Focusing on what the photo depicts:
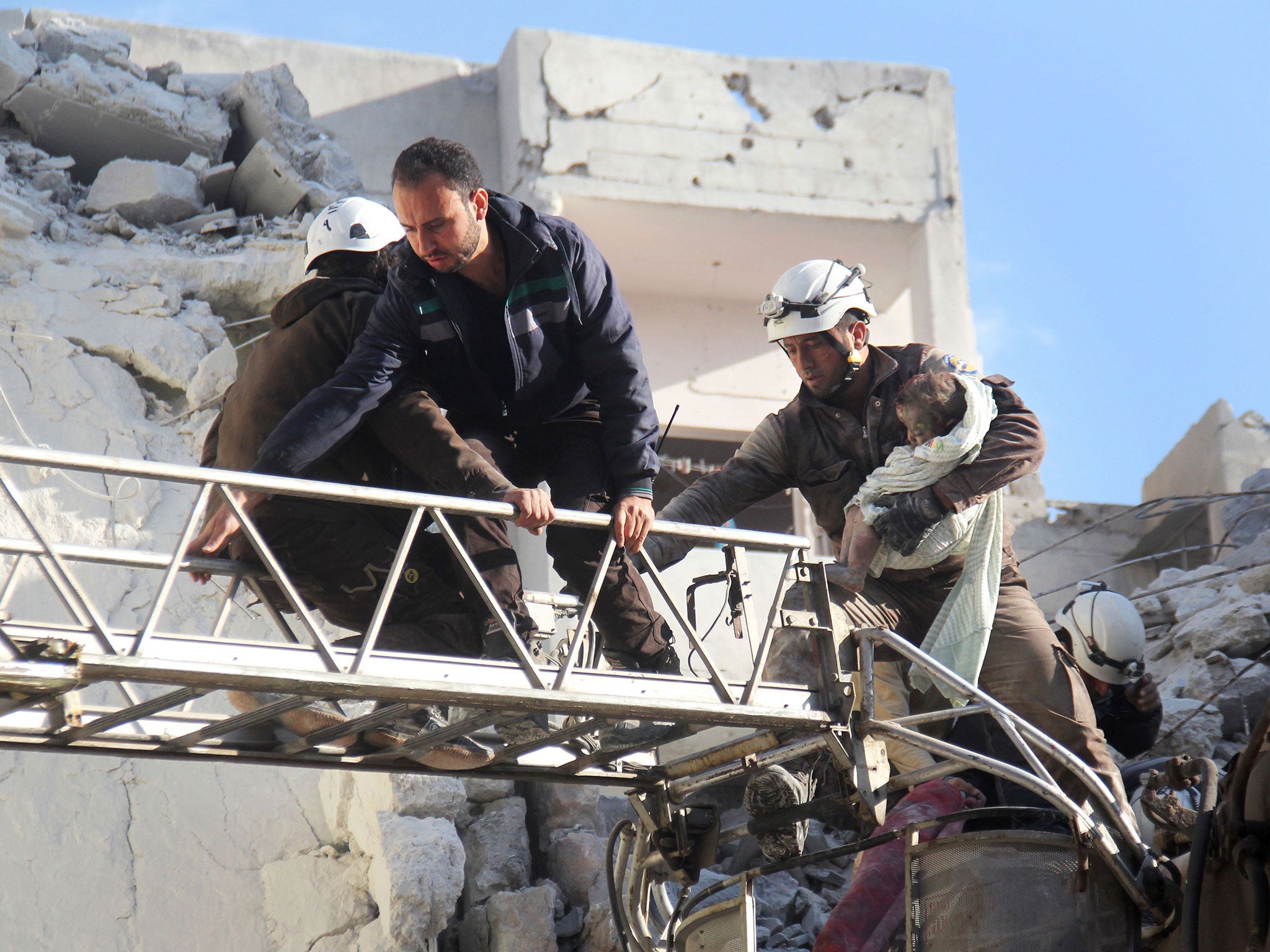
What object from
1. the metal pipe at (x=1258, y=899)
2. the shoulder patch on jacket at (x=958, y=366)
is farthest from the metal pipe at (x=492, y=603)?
the metal pipe at (x=1258, y=899)

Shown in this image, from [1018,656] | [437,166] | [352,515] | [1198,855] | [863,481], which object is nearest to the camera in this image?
[1198,855]

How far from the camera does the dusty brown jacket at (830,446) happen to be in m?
5.90

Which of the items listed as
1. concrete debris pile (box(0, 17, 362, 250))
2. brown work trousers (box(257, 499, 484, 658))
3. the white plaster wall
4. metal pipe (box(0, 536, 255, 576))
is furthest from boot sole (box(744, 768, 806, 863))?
the white plaster wall

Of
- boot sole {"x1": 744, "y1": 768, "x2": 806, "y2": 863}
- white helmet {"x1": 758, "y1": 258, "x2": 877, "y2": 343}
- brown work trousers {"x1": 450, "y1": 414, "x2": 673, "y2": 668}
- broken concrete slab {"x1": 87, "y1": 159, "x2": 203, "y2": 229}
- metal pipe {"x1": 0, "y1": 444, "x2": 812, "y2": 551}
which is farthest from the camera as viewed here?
broken concrete slab {"x1": 87, "y1": 159, "x2": 203, "y2": 229}

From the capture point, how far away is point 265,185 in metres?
9.77

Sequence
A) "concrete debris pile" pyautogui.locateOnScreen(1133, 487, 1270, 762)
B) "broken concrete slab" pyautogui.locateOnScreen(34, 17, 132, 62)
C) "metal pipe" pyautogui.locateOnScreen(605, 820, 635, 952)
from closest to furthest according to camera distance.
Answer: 1. "metal pipe" pyautogui.locateOnScreen(605, 820, 635, 952)
2. "concrete debris pile" pyautogui.locateOnScreen(1133, 487, 1270, 762)
3. "broken concrete slab" pyautogui.locateOnScreen(34, 17, 132, 62)

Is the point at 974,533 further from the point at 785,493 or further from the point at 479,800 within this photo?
the point at 785,493

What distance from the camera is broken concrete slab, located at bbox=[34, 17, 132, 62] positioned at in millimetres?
9805

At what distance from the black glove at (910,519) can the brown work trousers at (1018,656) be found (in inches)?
10.8

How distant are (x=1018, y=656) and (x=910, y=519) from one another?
73cm

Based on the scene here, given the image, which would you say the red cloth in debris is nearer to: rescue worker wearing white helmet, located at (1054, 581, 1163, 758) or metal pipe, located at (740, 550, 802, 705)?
metal pipe, located at (740, 550, 802, 705)

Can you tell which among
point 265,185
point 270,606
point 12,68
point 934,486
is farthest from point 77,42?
point 934,486

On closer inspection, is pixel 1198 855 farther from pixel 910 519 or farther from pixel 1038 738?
pixel 910 519

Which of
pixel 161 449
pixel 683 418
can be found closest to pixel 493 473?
pixel 161 449
